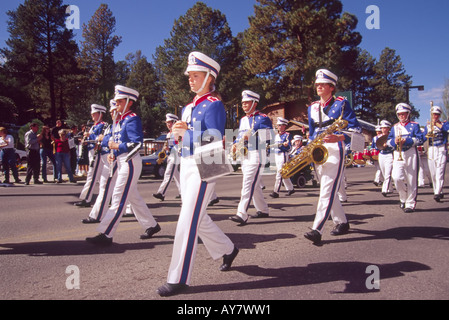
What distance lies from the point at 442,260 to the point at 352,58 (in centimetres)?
4418

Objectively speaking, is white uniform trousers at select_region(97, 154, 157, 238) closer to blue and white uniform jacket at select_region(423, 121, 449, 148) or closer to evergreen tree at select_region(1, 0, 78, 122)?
blue and white uniform jacket at select_region(423, 121, 449, 148)

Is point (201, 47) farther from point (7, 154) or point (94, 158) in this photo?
point (94, 158)

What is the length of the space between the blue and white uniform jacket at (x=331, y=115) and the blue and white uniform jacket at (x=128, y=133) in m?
2.62

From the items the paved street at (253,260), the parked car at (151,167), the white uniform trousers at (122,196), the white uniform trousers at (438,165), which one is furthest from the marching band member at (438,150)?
the parked car at (151,167)

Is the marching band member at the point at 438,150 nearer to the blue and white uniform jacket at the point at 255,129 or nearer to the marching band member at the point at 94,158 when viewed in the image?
the blue and white uniform jacket at the point at 255,129

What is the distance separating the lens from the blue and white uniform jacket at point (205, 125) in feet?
12.0

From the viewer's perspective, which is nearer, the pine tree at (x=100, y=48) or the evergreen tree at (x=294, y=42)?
the evergreen tree at (x=294, y=42)

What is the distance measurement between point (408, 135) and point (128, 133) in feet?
19.1

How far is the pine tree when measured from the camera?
50344 mm

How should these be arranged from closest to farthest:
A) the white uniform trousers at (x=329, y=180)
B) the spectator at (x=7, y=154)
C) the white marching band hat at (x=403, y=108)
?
the white uniform trousers at (x=329, y=180), the white marching band hat at (x=403, y=108), the spectator at (x=7, y=154)

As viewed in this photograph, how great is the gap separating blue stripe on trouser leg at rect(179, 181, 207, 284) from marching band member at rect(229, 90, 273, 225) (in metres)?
3.12

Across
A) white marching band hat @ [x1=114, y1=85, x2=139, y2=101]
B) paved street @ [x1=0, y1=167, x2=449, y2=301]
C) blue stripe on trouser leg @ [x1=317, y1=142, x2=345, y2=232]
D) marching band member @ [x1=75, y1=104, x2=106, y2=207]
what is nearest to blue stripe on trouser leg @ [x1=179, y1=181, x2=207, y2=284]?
paved street @ [x1=0, y1=167, x2=449, y2=301]

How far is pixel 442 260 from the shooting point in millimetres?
4547
